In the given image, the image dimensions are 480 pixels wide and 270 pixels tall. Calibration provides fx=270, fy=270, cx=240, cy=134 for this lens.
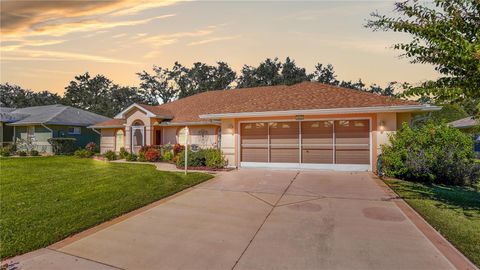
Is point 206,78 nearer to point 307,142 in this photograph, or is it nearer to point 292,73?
point 292,73

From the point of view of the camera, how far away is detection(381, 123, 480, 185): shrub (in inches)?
374

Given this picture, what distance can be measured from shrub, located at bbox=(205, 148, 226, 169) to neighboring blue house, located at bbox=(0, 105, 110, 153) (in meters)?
17.5

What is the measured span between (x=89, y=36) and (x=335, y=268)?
8.47 m

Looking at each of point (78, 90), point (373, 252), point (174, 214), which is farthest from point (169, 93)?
point (373, 252)

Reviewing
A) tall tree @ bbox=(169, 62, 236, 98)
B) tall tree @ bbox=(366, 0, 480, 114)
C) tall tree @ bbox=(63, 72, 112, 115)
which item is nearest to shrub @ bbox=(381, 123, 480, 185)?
tall tree @ bbox=(366, 0, 480, 114)

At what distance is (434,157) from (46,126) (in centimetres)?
2759

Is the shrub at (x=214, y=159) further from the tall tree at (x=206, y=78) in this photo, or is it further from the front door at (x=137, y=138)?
the tall tree at (x=206, y=78)

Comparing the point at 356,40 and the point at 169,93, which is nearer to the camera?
the point at 356,40

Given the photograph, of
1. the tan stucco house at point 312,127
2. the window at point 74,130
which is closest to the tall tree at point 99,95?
the window at point 74,130

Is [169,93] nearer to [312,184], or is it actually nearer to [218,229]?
[312,184]

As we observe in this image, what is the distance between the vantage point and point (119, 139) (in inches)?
846

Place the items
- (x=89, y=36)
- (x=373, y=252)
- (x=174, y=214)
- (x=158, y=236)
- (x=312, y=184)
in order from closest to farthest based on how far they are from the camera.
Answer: (x=373, y=252) → (x=158, y=236) → (x=174, y=214) → (x=89, y=36) → (x=312, y=184)

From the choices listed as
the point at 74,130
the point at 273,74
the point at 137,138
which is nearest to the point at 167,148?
the point at 137,138

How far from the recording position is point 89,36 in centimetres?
786
